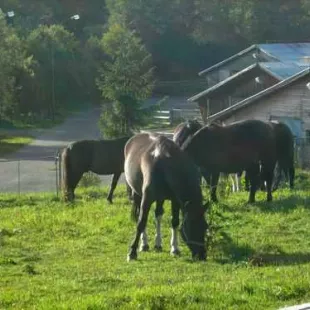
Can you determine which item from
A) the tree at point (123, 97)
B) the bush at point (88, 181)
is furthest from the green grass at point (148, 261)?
the tree at point (123, 97)

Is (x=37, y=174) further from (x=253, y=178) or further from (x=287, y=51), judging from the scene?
(x=287, y=51)

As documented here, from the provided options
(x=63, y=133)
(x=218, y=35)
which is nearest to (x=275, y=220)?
(x=63, y=133)

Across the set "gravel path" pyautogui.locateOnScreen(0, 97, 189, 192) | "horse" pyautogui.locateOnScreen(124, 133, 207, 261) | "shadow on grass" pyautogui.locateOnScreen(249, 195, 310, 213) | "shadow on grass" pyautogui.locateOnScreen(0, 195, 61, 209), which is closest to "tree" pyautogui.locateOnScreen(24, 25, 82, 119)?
"gravel path" pyautogui.locateOnScreen(0, 97, 189, 192)

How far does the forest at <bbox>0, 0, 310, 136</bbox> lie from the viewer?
72.3m

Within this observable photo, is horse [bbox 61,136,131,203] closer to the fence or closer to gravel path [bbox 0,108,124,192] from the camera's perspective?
the fence

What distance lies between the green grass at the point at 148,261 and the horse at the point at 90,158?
2.49m

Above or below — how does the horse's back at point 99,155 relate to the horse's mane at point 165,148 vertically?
below

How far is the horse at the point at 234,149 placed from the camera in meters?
21.7

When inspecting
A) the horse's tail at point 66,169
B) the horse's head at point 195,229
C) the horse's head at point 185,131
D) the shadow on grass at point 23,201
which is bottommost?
the shadow on grass at point 23,201

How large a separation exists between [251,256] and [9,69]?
157 feet

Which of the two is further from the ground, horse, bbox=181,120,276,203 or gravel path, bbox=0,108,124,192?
horse, bbox=181,120,276,203

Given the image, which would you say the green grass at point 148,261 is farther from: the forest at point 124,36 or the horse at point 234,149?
the forest at point 124,36

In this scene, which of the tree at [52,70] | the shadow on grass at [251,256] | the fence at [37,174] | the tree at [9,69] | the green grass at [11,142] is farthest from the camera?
the tree at [52,70]

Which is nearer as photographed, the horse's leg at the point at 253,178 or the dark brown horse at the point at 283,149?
the horse's leg at the point at 253,178
